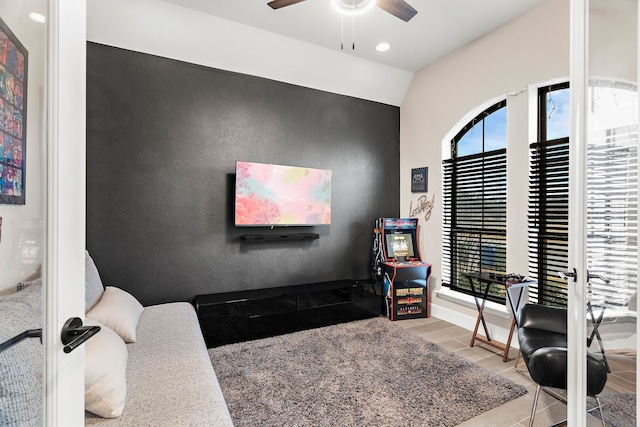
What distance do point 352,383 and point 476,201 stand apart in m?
2.37

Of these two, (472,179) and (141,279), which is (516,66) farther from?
(141,279)

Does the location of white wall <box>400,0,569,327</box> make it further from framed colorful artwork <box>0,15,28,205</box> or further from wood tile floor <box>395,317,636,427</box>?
framed colorful artwork <box>0,15,28,205</box>

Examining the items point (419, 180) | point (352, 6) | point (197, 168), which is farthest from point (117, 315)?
point (419, 180)

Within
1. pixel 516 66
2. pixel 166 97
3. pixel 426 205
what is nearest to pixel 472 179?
pixel 426 205

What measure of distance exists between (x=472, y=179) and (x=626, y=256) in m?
2.49

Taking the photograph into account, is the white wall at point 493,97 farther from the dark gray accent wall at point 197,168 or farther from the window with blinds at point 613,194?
the window with blinds at point 613,194

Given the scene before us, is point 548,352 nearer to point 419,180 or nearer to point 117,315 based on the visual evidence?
point 117,315

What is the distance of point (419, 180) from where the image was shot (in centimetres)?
394

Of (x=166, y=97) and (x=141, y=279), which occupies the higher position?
(x=166, y=97)

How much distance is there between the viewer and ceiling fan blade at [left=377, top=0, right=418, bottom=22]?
2.09 metres

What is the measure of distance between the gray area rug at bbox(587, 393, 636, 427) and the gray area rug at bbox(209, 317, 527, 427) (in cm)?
84

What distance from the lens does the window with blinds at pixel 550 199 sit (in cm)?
259

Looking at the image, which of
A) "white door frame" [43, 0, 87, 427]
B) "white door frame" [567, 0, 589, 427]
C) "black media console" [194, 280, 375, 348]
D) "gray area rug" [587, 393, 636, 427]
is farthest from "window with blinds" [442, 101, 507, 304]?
"white door frame" [43, 0, 87, 427]

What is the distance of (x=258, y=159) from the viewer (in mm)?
3379
